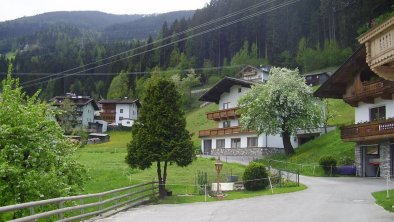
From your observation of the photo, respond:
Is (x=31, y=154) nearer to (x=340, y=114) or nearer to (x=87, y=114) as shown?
(x=340, y=114)

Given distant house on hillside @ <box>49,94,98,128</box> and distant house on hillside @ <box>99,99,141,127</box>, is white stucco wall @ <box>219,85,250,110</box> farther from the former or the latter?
distant house on hillside @ <box>99,99,141,127</box>

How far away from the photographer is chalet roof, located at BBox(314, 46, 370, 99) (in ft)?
126

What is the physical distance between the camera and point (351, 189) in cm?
2886

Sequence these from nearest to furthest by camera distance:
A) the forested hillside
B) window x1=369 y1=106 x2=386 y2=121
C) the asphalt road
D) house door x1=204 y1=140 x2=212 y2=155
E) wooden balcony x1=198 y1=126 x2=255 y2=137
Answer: the asphalt road
window x1=369 y1=106 x2=386 y2=121
wooden balcony x1=198 y1=126 x2=255 y2=137
house door x1=204 y1=140 x2=212 y2=155
the forested hillside

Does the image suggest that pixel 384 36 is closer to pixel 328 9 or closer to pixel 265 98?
pixel 265 98

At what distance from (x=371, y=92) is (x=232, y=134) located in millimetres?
26962

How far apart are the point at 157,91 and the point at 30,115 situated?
33.8 ft

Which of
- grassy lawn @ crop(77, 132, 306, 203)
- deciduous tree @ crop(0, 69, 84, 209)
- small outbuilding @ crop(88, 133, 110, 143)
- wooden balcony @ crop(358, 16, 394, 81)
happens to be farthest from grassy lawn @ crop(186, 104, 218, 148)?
wooden balcony @ crop(358, 16, 394, 81)

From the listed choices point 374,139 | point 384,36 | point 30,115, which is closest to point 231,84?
point 374,139

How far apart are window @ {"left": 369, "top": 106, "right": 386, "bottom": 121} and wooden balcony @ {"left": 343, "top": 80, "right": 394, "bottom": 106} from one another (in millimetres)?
871

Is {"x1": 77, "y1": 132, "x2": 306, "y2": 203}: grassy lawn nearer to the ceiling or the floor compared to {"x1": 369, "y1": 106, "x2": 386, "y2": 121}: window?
nearer to the floor

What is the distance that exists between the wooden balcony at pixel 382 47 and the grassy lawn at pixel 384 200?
27.3ft

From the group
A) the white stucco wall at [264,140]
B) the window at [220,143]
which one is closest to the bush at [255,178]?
the white stucco wall at [264,140]

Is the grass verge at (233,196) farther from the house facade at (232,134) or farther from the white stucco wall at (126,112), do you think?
the white stucco wall at (126,112)
